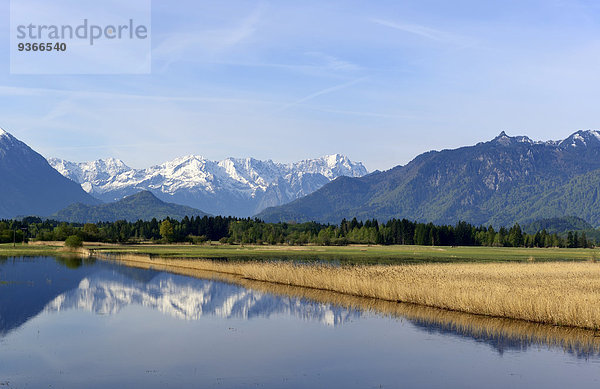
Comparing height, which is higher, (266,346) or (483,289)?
(483,289)

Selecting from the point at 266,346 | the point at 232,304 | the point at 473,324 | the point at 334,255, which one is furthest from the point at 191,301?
the point at 334,255

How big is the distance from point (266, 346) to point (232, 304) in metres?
18.1

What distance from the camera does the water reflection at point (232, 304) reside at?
128 ft

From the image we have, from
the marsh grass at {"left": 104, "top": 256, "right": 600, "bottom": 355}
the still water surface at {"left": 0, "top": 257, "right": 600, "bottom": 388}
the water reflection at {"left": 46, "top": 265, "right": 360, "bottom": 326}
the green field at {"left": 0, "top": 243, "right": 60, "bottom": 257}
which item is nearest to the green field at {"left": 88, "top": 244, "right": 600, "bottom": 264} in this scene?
the green field at {"left": 0, "top": 243, "right": 60, "bottom": 257}

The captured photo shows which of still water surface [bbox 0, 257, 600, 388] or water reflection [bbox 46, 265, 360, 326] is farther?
water reflection [bbox 46, 265, 360, 326]

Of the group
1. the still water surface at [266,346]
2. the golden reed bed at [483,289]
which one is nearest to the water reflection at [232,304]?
the still water surface at [266,346]

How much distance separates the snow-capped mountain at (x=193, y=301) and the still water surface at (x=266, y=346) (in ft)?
0.50

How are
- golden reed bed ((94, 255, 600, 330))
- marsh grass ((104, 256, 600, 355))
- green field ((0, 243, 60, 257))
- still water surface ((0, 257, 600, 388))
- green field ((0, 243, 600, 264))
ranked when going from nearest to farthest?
1. still water surface ((0, 257, 600, 388))
2. marsh grass ((104, 256, 600, 355))
3. golden reed bed ((94, 255, 600, 330))
4. green field ((0, 243, 600, 264))
5. green field ((0, 243, 60, 257))

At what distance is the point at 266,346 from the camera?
35.8 m

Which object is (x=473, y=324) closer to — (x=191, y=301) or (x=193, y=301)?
(x=193, y=301)

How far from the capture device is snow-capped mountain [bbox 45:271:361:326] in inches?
1901

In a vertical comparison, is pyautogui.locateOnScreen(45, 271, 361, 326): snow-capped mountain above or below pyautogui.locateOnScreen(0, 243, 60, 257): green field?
below

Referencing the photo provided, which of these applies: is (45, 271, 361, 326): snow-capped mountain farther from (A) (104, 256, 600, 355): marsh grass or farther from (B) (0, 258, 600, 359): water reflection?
(A) (104, 256, 600, 355): marsh grass

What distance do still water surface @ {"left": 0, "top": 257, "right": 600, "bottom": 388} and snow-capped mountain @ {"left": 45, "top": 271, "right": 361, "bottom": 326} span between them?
0.50 feet
